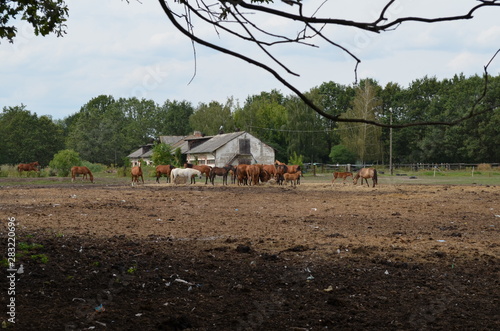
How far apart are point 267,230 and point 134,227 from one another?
8.48 feet

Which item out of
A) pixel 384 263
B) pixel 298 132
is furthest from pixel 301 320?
pixel 298 132

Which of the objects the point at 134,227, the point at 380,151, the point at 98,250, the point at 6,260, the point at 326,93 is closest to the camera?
the point at 6,260

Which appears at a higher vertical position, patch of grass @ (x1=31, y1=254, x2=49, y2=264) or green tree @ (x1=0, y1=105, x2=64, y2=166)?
green tree @ (x1=0, y1=105, x2=64, y2=166)


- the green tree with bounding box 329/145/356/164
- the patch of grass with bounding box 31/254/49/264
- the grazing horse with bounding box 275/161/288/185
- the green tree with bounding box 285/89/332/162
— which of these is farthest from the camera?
the green tree with bounding box 285/89/332/162

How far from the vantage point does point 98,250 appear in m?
7.67

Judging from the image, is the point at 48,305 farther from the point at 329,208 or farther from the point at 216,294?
the point at 329,208

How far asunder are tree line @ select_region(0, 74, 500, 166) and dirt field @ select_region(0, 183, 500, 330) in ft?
208

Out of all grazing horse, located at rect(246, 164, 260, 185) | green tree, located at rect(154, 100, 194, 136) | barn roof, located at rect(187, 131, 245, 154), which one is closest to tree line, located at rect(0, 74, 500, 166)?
green tree, located at rect(154, 100, 194, 136)

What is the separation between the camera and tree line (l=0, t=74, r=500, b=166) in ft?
253

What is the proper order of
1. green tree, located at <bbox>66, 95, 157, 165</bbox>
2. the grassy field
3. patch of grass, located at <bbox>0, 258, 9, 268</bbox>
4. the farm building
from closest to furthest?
patch of grass, located at <bbox>0, 258, 9, 268</bbox> → the grassy field → the farm building → green tree, located at <bbox>66, 95, 157, 165</bbox>

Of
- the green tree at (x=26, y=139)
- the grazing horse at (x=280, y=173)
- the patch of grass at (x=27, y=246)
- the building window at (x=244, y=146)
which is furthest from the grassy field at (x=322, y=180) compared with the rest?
the patch of grass at (x=27, y=246)

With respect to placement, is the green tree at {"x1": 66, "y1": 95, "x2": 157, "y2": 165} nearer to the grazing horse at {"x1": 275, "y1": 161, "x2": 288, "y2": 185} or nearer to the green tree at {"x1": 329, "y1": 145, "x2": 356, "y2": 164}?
the green tree at {"x1": 329, "y1": 145, "x2": 356, "y2": 164}

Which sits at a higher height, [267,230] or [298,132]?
[298,132]

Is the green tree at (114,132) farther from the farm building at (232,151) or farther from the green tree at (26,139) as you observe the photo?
the farm building at (232,151)
